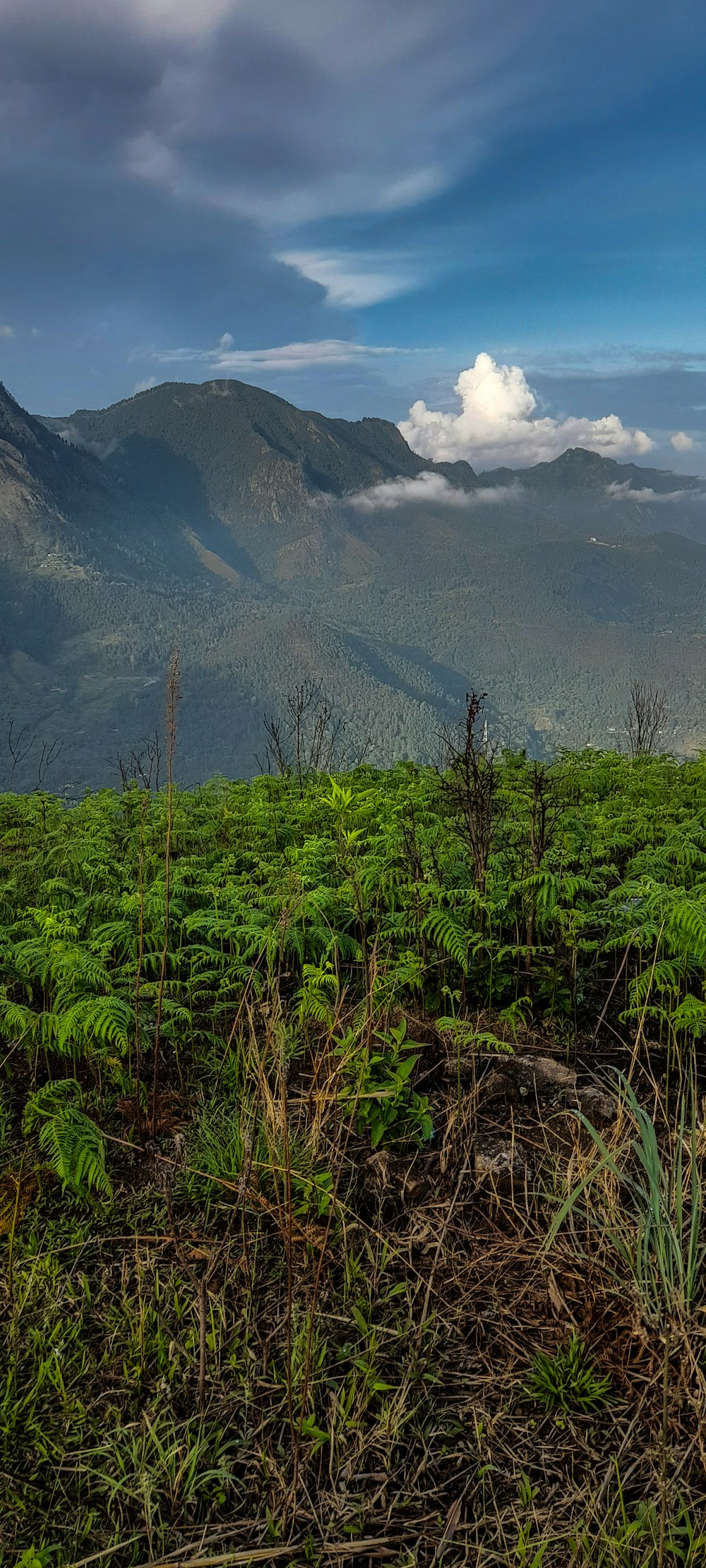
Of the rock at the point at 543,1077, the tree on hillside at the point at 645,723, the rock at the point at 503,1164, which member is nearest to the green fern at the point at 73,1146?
the rock at the point at 503,1164

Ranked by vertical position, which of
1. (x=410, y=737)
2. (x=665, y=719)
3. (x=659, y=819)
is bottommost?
(x=410, y=737)

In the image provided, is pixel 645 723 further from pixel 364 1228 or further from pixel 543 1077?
pixel 364 1228

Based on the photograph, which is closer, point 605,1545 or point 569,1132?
point 605,1545

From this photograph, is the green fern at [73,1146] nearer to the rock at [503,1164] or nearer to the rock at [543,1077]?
the rock at [503,1164]

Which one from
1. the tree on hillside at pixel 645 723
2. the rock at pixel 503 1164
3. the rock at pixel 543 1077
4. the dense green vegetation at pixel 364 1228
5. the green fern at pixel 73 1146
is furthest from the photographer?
the tree on hillside at pixel 645 723

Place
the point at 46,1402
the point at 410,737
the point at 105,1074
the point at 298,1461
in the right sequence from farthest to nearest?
the point at 410,737 → the point at 105,1074 → the point at 46,1402 → the point at 298,1461

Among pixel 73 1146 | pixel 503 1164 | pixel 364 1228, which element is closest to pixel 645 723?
pixel 503 1164

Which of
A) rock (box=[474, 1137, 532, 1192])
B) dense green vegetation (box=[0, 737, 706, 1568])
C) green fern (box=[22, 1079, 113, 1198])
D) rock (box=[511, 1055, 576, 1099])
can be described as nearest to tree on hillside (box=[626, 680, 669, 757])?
dense green vegetation (box=[0, 737, 706, 1568])

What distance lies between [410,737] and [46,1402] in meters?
189

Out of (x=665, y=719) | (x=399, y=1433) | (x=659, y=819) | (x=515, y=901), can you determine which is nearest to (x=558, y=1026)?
(x=515, y=901)

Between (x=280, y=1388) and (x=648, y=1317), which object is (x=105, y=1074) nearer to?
(x=280, y=1388)

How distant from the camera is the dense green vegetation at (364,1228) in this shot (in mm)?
1900

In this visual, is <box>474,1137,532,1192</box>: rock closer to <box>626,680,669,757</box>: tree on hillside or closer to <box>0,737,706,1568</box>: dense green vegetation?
<box>0,737,706,1568</box>: dense green vegetation

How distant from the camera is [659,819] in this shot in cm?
602
